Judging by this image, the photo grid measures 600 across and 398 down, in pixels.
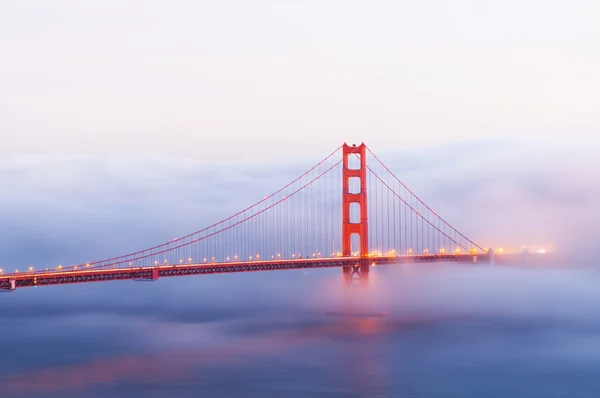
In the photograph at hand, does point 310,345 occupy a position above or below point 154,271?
below

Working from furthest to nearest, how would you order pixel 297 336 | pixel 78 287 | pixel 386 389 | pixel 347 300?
pixel 78 287 → pixel 347 300 → pixel 297 336 → pixel 386 389

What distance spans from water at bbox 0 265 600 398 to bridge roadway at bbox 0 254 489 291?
14.1 feet

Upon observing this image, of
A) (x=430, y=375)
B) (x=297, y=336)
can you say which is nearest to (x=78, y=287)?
(x=297, y=336)

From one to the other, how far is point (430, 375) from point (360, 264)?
27.3m

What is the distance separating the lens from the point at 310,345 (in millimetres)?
43781

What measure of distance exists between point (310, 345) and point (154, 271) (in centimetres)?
1165

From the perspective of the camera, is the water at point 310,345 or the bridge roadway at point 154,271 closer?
the water at point 310,345

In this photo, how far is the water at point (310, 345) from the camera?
33688 millimetres

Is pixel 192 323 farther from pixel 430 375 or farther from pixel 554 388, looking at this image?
pixel 554 388

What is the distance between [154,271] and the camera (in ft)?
153

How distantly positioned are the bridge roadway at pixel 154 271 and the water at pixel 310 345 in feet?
14.1

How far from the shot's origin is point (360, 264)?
2489 inches

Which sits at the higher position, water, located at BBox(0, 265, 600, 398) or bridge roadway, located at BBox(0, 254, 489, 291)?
bridge roadway, located at BBox(0, 254, 489, 291)

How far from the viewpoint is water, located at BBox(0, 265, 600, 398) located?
33.7m
